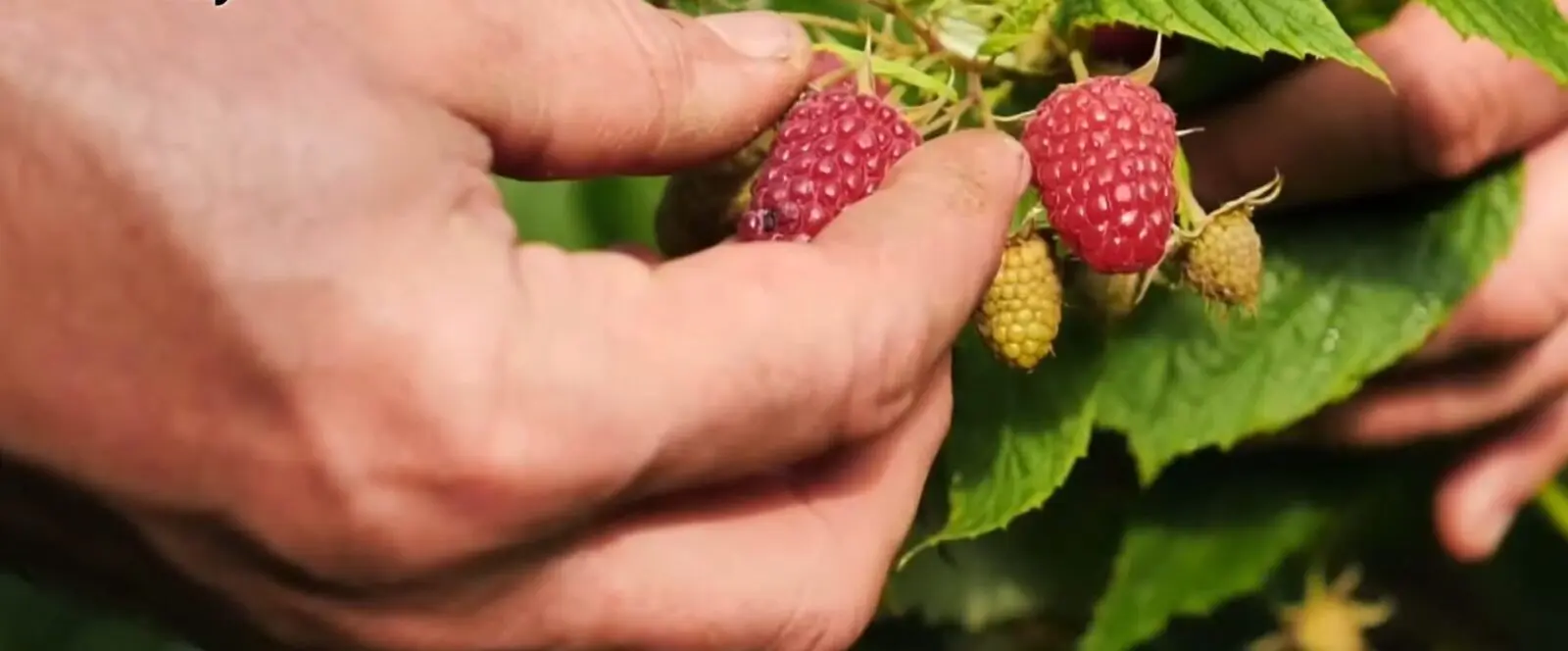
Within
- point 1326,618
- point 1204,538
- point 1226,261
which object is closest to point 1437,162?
point 1226,261

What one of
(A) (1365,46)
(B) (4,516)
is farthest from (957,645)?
(B) (4,516)

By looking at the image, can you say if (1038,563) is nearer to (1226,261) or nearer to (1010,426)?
(1010,426)

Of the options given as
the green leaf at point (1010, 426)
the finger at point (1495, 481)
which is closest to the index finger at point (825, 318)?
the green leaf at point (1010, 426)

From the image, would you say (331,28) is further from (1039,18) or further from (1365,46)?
(1365,46)

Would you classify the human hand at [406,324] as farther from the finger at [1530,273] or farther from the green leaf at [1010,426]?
the finger at [1530,273]

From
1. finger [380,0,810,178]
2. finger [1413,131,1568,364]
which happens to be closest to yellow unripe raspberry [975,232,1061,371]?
finger [380,0,810,178]

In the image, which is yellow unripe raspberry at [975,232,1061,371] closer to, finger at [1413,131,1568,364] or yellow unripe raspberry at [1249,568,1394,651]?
finger at [1413,131,1568,364]
